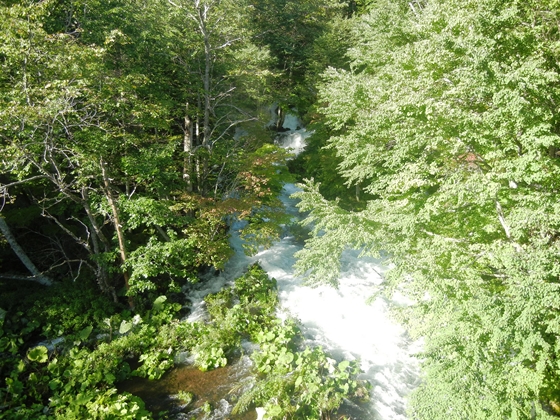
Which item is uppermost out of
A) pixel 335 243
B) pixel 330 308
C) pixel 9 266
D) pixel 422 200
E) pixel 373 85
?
pixel 373 85

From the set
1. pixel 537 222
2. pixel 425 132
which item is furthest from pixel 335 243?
pixel 537 222

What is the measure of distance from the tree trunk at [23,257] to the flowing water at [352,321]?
4.64 metres

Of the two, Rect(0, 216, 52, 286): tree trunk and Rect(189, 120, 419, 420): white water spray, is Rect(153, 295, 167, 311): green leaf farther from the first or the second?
Rect(0, 216, 52, 286): tree trunk

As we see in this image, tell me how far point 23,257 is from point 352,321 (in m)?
10.4

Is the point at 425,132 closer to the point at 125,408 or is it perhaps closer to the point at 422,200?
the point at 422,200

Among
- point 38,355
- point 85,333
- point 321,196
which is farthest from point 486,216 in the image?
point 38,355

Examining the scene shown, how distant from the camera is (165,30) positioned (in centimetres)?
1147

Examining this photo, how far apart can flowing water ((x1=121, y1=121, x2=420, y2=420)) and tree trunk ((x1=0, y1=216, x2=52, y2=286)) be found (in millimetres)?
4637

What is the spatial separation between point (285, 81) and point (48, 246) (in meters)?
18.2

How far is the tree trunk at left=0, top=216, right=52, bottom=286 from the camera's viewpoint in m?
8.61

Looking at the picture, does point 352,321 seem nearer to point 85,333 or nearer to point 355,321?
point 355,321

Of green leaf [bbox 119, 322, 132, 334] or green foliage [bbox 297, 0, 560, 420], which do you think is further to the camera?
green leaf [bbox 119, 322, 132, 334]

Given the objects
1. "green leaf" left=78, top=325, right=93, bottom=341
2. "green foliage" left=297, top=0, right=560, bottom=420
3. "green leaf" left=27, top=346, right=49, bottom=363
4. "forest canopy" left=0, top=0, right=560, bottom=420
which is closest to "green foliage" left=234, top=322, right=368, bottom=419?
"forest canopy" left=0, top=0, right=560, bottom=420

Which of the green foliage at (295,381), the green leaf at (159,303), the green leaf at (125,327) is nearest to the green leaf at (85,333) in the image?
the green leaf at (125,327)
